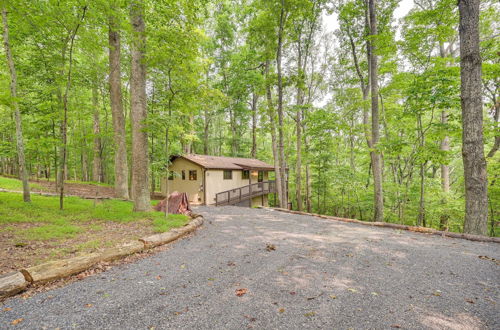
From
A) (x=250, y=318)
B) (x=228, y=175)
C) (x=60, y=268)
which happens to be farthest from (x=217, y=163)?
(x=250, y=318)

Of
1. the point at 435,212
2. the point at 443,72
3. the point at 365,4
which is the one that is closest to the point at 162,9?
the point at 365,4

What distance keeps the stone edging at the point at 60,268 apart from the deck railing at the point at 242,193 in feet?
29.7

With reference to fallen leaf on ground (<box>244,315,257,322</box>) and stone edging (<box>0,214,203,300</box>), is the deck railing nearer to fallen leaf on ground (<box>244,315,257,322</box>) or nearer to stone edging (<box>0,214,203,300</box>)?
stone edging (<box>0,214,203,300</box>)

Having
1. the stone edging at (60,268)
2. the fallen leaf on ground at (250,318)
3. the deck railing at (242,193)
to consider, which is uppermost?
the stone edging at (60,268)

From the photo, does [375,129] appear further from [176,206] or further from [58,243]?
[58,243]

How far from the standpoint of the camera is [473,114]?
476 centimetres

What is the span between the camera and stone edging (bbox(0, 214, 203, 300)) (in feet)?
8.29

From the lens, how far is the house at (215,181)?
14.0 metres

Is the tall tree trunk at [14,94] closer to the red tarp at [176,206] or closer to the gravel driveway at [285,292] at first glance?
the red tarp at [176,206]

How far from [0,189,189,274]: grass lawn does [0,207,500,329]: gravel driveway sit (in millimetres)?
1124

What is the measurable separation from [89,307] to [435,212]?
50.7ft

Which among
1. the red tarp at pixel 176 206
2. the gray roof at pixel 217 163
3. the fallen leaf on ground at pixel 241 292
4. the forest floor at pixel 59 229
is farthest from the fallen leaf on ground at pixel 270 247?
the gray roof at pixel 217 163

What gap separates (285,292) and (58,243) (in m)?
4.54

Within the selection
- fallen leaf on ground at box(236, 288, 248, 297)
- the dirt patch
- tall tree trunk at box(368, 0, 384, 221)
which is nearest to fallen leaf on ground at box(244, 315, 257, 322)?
fallen leaf on ground at box(236, 288, 248, 297)
